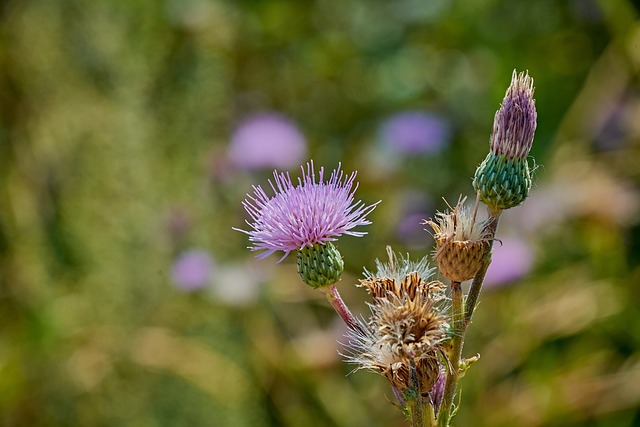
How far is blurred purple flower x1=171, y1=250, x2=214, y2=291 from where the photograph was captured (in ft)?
7.88

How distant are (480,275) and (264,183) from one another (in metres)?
1.80

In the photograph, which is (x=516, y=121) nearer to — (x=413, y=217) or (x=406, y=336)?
(x=406, y=336)

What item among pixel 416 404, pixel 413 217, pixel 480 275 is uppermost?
pixel 413 217

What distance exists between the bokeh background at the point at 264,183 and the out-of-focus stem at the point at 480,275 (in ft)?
4.65

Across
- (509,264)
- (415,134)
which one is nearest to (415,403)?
(509,264)

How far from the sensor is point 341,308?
0.82 meters

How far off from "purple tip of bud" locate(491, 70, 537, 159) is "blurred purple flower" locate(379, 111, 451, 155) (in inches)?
79.5

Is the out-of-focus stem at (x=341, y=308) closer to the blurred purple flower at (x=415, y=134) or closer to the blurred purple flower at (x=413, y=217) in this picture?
the blurred purple flower at (x=413, y=217)

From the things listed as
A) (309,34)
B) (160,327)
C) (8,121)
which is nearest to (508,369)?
(160,327)

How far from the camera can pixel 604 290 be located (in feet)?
7.75

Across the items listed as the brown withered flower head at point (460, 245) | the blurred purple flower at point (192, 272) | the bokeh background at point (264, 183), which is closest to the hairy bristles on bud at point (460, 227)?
the brown withered flower head at point (460, 245)

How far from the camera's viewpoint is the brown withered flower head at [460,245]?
78 cm

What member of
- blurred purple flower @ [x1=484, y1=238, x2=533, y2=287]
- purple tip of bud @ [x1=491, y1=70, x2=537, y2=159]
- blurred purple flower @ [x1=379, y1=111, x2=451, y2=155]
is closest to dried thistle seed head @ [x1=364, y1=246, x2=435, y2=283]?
purple tip of bud @ [x1=491, y1=70, x2=537, y2=159]

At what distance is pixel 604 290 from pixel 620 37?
0.83 metres
